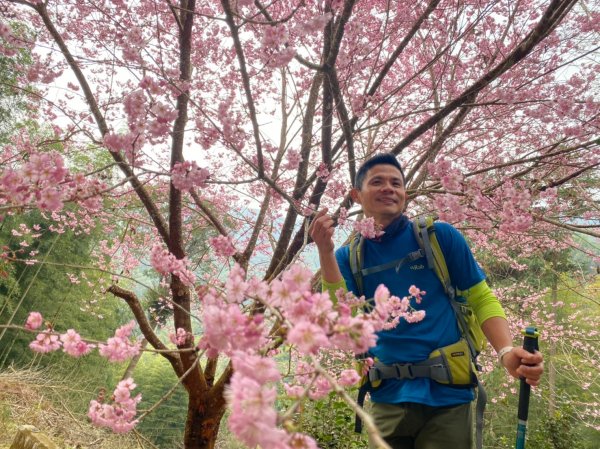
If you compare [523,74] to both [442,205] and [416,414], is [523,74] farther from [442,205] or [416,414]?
[416,414]

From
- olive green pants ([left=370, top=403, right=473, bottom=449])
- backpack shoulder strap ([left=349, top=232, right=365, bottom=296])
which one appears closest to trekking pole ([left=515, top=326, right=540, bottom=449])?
olive green pants ([left=370, top=403, right=473, bottom=449])

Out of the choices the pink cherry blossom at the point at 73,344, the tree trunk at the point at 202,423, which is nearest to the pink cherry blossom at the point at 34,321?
the pink cherry blossom at the point at 73,344

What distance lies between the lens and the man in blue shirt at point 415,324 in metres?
1.47

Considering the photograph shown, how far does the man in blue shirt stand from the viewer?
1.47 meters

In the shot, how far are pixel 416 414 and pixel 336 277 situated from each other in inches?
24.6

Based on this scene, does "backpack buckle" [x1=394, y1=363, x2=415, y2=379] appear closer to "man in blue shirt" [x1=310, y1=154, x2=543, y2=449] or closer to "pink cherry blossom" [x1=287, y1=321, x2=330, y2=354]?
"man in blue shirt" [x1=310, y1=154, x2=543, y2=449]

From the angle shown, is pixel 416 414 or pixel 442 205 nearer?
pixel 416 414

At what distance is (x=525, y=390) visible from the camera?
144 cm

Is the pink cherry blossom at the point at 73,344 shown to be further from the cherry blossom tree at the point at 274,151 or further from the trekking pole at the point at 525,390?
the trekking pole at the point at 525,390

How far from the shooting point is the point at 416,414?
1.50 meters

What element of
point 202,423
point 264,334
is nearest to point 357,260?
point 264,334

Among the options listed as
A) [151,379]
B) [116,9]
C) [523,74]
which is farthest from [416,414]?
[151,379]

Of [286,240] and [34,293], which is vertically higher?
[286,240]

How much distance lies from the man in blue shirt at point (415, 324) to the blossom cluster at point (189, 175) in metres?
Answer: 0.74
